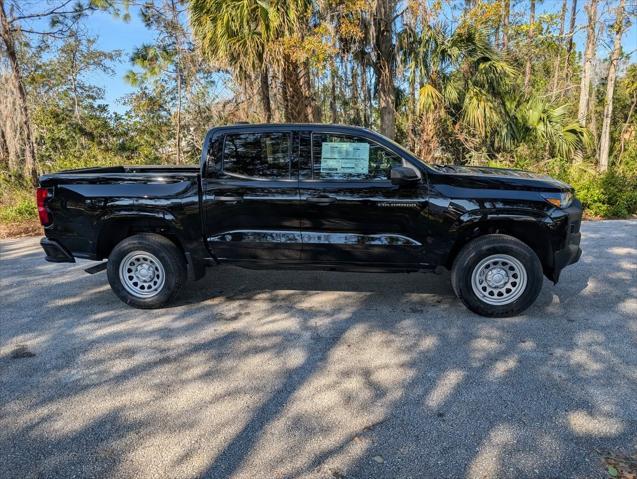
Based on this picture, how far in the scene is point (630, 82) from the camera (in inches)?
706

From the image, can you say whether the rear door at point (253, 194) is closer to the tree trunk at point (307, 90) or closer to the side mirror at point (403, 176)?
the side mirror at point (403, 176)

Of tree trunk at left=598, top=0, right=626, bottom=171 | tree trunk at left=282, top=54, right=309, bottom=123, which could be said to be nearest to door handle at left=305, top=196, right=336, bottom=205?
tree trunk at left=282, top=54, right=309, bottom=123

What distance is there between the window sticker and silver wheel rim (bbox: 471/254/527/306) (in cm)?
142

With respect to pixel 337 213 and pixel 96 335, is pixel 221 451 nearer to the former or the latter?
pixel 96 335

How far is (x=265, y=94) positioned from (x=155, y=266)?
263 inches

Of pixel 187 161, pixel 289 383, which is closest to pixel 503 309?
pixel 289 383

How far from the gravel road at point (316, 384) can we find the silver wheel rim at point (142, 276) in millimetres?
222

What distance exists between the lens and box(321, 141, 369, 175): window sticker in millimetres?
4512

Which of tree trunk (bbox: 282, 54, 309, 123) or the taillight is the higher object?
tree trunk (bbox: 282, 54, 309, 123)

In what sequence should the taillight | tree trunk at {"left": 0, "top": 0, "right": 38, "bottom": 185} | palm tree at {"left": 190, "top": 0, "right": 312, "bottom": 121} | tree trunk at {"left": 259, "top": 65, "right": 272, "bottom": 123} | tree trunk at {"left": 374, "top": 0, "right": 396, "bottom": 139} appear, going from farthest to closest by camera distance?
tree trunk at {"left": 374, "top": 0, "right": 396, "bottom": 139}, tree trunk at {"left": 0, "top": 0, "right": 38, "bottom": 185}, tree trunk at {"left": 259, "top": 65, "right": 272, "bottom": 123}, palm tree at {"left": 190, "top": 0, "right": 312, "bottom": 121}, the taillight

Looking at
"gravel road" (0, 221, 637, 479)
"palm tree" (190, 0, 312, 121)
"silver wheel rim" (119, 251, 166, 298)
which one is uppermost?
"palm tree" (190, 0, 312, 121)

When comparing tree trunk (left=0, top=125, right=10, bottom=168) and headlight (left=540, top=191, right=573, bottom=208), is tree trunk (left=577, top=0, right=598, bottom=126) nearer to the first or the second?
headlight (left=540, top=191, right=573, bottom=208)

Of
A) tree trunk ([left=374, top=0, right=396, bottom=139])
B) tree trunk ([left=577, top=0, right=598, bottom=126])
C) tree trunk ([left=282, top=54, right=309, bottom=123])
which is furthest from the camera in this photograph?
tree trunk ([left=577, top=0, right=598, bottom=126])

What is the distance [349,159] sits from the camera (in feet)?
14.9
